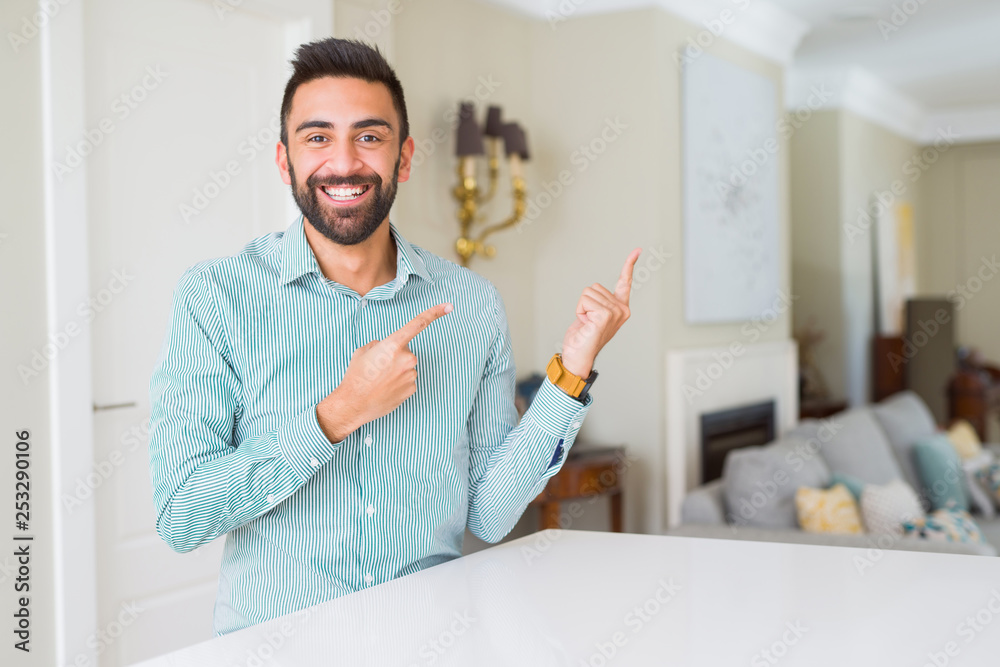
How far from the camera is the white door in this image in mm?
2262

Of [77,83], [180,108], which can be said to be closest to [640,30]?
[180,108]

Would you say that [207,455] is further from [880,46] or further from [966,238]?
[966,238]

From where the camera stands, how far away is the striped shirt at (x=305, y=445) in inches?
43.9

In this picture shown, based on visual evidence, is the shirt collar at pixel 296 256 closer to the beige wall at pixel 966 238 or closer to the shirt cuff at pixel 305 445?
the shirt cuff at pixel 305 445

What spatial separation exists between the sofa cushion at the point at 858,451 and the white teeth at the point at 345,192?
10.0 feet

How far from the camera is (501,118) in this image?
3.71m

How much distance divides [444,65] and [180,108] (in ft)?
4.14

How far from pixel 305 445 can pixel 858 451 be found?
3253mm

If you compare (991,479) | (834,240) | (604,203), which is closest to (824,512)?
(604,203)

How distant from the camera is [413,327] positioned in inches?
45.5

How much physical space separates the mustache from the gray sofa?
5.65 ft

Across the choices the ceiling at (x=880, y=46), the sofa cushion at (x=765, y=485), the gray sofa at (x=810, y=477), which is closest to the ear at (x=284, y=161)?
the gray sofa at (x=810, y=477)

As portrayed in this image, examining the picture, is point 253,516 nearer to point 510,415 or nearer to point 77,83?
point 510,415

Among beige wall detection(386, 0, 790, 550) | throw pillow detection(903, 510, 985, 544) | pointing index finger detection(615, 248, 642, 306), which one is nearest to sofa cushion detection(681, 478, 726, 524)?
throw pillow detection(903, 510, 985, 544)
